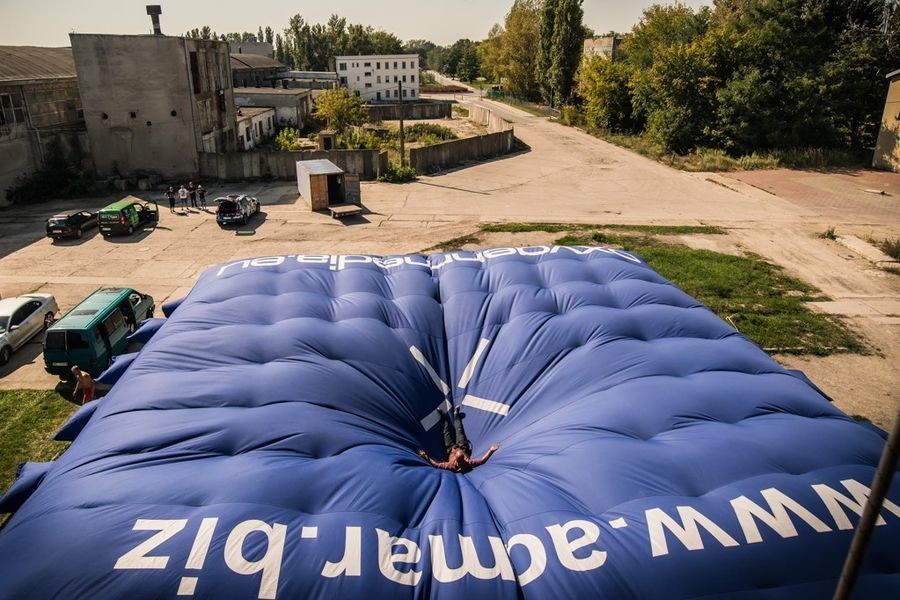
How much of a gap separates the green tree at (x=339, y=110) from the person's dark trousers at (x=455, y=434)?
47401 mm

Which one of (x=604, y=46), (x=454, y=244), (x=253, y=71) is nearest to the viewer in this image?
(x=454, y=244)

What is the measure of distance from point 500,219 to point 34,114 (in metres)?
28.8

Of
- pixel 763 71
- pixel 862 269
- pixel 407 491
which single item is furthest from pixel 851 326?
pixel 763 71

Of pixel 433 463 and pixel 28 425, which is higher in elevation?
pixel 433 463

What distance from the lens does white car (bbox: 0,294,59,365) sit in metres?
16.6

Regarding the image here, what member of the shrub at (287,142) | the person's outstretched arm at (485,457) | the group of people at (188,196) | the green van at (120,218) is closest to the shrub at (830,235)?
the person's outstretched arm at (485,457)

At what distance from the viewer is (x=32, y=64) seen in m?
37.8

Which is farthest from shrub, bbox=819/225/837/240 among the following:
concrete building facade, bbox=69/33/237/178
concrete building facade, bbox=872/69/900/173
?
concrete building facade, bbox=69/33/237/178

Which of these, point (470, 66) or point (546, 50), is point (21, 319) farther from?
point (470, 66)

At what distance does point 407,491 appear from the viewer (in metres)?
6.73

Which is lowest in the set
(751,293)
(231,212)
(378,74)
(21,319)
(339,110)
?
(751,293)

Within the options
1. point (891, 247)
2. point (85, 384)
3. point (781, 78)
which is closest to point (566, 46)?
point (781, 78)

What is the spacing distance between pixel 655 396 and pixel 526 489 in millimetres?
2448

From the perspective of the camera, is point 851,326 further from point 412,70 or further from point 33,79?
point 412,70
